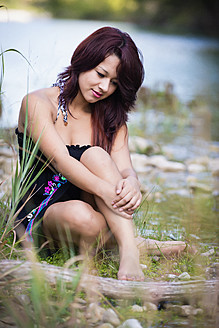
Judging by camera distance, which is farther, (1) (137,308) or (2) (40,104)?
(2) (40,104)

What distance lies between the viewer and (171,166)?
157 inches

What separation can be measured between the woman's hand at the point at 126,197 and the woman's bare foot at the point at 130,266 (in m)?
0.17

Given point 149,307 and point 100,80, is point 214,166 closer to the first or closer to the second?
point 100,80

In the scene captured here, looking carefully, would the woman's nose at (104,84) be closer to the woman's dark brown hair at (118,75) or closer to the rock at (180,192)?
the woman's dark brown hair at (118,75)

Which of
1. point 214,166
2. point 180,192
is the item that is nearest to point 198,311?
point 180,192

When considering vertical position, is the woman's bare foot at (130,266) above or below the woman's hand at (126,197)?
below

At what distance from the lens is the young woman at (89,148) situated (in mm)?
1850

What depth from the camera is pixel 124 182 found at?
1.89 meters

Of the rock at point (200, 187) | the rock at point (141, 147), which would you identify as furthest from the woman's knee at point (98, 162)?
the rock at point (141, 147)

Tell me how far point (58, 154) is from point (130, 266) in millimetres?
538

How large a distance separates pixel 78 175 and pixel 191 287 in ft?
2.05

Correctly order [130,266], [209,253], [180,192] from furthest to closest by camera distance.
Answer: [180,192], [209,253], [130,266]

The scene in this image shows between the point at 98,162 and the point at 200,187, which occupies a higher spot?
the point at 98,162

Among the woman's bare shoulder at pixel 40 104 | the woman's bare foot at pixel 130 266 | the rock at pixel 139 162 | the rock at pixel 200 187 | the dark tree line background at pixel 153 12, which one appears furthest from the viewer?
the dark tree line background at pixel 153 12
